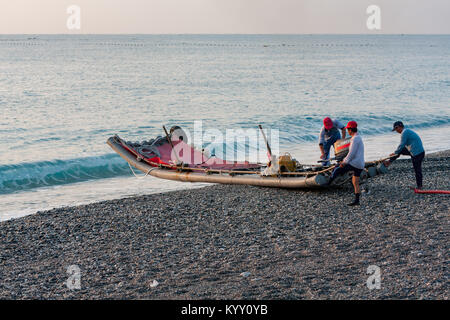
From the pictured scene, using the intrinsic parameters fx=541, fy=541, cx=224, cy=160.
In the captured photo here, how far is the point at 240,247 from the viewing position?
853cm

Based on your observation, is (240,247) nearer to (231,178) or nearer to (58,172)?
(231,178)

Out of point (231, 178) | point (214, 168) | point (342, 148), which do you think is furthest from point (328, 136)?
point (214, 168)

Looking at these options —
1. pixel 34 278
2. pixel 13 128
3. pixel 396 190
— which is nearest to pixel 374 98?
pixel 13 128

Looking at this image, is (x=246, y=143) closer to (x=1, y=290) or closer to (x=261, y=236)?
(x=261, y=236)

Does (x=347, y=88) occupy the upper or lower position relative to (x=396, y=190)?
upper

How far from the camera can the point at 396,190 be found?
11773mm

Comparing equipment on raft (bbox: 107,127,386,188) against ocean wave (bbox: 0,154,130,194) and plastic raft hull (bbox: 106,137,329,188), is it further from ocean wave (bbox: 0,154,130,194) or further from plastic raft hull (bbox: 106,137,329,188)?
ocean wave (bbox: 0,154,130,194)

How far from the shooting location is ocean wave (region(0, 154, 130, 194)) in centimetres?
1630

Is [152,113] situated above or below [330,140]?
above

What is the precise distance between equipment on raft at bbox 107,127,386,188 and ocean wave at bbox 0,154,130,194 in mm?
2364

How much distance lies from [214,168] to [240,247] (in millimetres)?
5190

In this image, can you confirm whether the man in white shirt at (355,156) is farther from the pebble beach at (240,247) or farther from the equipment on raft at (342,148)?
the equipment on raft at (342,148)

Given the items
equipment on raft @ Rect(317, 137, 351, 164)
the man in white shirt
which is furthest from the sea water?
the man in white shirt
